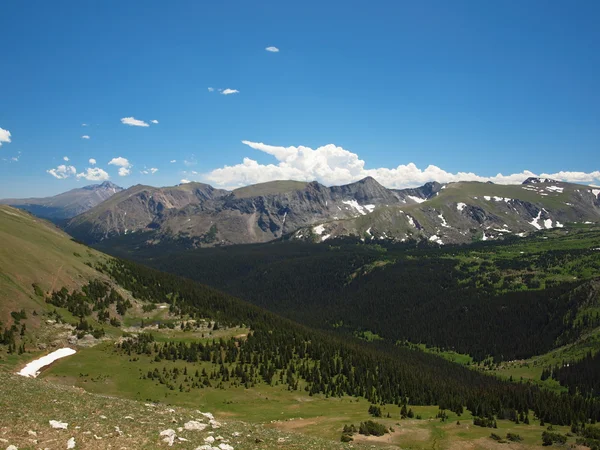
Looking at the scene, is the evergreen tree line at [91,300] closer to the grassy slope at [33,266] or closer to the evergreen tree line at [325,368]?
the grassy slope at [33,266]

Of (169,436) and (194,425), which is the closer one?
(169,436)

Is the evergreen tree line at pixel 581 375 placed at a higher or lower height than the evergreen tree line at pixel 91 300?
lower

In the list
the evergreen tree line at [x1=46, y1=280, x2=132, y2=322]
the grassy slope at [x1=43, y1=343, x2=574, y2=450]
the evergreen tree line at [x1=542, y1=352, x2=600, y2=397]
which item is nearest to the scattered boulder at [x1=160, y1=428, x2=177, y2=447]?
the grassy slope at [x1=43, y1=343, x2=574, y2=450]

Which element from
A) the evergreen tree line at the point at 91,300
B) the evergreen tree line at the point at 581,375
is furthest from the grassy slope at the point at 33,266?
the evergreen tree line at the point at 581,375

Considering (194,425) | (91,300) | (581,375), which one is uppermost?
(194,425)

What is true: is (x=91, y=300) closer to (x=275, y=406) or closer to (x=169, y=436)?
(x=275, y=406)

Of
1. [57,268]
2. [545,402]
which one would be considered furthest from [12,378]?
[545,402]

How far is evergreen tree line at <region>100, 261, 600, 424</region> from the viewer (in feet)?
358

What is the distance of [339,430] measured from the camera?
67.9m

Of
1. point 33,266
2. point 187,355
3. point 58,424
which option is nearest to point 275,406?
point 187,355

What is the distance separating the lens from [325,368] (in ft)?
412

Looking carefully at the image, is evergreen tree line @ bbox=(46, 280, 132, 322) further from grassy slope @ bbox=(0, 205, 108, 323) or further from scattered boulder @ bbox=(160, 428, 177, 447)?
scattered boulder @ bbox=(160, 428, 177, 447)

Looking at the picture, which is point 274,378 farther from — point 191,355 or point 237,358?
point 191,355

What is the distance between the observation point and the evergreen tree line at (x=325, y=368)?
4291 inches
